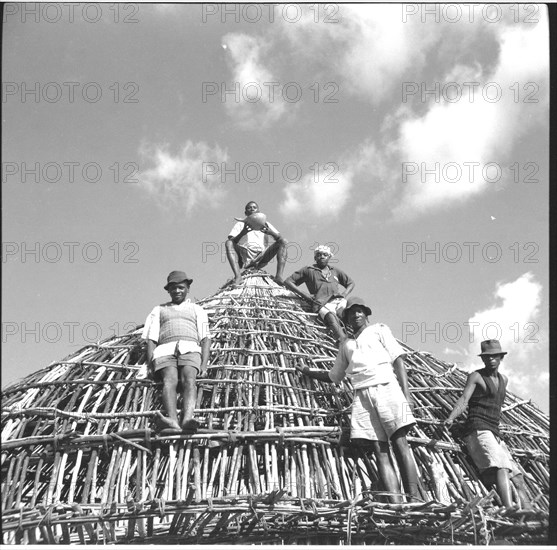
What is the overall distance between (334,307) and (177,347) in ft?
8.27

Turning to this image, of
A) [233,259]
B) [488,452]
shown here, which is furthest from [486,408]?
[233,259]

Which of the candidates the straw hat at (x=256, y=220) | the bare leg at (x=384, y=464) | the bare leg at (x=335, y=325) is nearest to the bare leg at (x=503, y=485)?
the bare leg at (x=384, y=464)

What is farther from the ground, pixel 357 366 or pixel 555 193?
pixel 555 193

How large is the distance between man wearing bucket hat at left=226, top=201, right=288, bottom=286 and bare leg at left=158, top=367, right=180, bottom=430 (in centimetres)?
371

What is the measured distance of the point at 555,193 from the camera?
4746mm

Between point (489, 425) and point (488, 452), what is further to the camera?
point (489, 425)

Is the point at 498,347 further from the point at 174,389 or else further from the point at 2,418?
the point at 2,418

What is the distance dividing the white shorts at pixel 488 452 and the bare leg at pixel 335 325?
191 centimetres

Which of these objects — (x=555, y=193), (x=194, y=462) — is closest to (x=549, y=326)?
(x=555, y=193)

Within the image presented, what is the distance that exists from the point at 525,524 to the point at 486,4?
4.27m

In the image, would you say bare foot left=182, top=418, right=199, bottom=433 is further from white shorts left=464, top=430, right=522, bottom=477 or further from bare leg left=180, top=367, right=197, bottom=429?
white shorts left=464, top=430, right=522, bottom=477

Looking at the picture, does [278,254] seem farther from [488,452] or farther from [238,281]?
[488,452]

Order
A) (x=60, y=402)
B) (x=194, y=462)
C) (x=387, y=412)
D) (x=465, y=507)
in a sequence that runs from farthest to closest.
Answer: (x=60, y=402) → (x=387, y=412) → (x=194, y=462) → (x=465, y=507)

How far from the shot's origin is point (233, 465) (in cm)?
489
